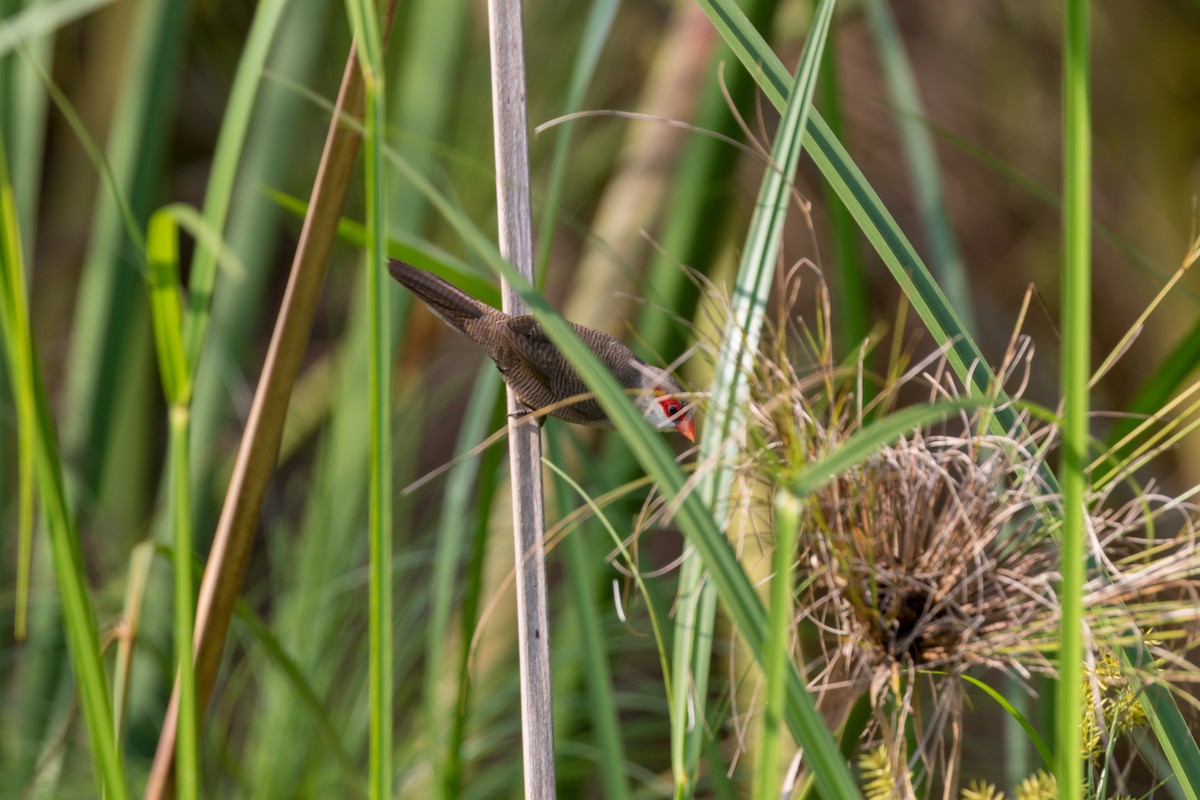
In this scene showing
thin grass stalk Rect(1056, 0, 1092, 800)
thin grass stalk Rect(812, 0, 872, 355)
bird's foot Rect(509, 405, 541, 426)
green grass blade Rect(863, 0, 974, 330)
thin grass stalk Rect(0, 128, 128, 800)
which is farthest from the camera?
green grass blade Rect(863, 0, 974, 330)

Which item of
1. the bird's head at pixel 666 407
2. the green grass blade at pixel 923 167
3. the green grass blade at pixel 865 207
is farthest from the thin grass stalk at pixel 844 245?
the green grass blade at pixel 865 207

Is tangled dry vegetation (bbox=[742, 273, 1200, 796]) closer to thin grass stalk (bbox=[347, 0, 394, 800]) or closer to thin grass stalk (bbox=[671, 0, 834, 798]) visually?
thin grass stalk (bbox=[671, 0, 834, 798])

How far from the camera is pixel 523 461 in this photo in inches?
17.3

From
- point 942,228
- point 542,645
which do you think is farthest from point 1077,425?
point 942,228

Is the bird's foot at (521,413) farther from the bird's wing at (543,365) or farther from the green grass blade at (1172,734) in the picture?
the green grass blade at (1172,734)

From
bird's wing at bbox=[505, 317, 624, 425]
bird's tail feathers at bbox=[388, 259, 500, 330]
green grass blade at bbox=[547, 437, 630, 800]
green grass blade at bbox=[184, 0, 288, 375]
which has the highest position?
green grass blade at bbox=[184, 0, 288, 375]

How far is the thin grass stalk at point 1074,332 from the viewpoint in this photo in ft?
0.79

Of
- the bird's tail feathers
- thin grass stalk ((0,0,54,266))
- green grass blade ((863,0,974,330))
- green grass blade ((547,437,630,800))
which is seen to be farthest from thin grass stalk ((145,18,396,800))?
thin grass stalk ((0,0,54,266))

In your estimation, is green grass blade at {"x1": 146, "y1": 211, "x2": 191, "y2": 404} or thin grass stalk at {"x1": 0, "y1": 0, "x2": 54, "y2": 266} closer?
green grass blade at {"x1": 146, "y1": 211, "x2": 191, "y2": 404}

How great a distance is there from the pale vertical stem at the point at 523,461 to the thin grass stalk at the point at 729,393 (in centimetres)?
6

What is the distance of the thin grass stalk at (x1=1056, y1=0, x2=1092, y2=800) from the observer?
0.24 metres

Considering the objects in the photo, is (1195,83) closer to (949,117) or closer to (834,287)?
(949,117)

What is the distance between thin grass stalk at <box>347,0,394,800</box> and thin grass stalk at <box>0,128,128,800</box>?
0.10m

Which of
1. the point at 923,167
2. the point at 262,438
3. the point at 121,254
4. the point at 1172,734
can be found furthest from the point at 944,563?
the point at 121,254
